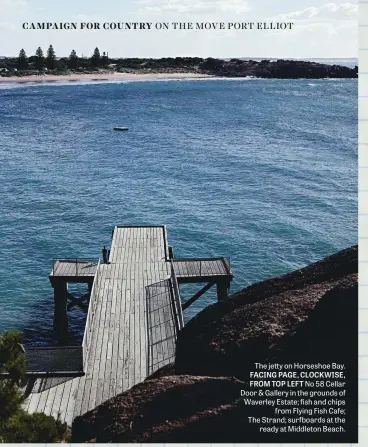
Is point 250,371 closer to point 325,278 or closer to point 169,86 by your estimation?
point 325,278

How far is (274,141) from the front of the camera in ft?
224

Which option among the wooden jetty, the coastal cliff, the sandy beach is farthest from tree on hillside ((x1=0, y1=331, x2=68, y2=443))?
the sandy beach

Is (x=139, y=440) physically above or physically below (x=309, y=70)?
below

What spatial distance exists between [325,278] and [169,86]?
114m

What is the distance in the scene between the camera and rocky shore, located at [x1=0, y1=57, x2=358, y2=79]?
145625mm

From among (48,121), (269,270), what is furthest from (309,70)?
(269,270)

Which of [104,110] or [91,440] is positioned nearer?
[91,440]

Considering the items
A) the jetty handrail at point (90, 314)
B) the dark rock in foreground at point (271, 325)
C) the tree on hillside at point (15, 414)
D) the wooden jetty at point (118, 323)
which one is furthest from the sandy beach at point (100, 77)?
the tree on hillside at point (15, 414)

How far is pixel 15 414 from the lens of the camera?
37.9 ft

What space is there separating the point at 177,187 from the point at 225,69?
109 meters

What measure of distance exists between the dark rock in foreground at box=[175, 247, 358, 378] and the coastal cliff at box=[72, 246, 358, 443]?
3 cm

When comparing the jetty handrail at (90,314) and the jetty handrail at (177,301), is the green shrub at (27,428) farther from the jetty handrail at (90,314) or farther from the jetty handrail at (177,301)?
the jetty handrail at (177,301)

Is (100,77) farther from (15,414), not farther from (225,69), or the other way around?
(15,414)

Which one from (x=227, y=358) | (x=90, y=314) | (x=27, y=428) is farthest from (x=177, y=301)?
(x=27, y=428)
